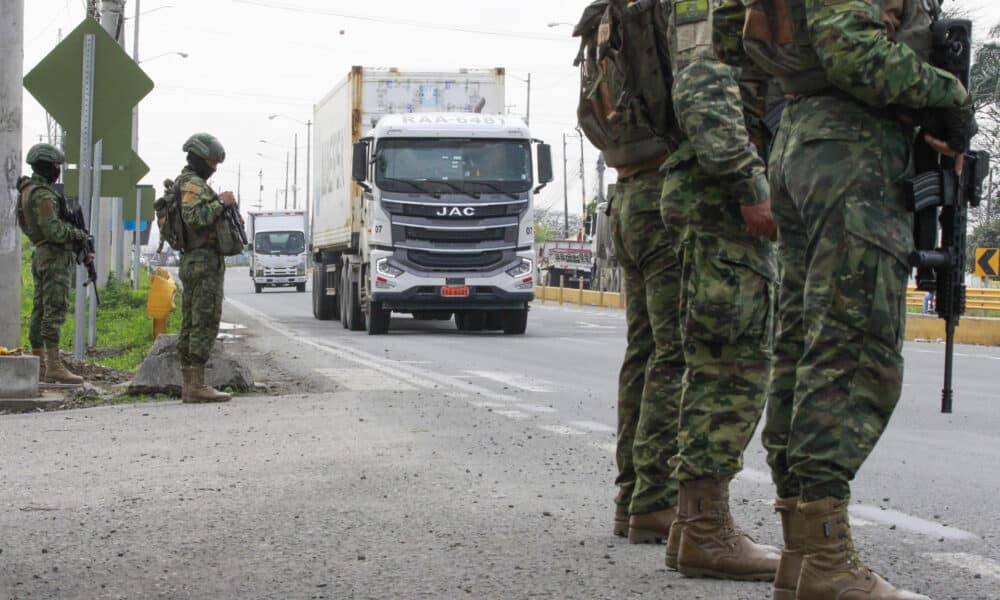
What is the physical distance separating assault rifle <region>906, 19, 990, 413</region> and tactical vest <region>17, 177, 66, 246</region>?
1039 centimetres

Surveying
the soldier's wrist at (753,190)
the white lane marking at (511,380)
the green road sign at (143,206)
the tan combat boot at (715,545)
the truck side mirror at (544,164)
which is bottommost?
the white lane marking at (511,380)

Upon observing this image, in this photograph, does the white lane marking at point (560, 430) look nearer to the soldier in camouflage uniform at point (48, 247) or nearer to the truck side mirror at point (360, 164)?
the soldier in camouflage uniform at point (48, 247)

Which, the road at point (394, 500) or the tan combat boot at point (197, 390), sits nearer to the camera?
the road at point (394, 500)

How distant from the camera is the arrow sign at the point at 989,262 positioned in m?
25.2

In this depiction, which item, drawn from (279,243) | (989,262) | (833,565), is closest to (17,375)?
(833,565)

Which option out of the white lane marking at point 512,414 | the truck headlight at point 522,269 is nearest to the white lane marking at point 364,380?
the white lane marking at point 512,414

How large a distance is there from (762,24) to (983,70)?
4949 centimetres

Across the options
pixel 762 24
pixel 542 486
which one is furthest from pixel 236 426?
pixel 762 24

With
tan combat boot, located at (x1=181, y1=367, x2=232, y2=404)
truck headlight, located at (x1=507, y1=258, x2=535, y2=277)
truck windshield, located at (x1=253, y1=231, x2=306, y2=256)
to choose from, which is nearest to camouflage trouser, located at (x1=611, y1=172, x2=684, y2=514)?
tan combat boot, located at (x1=181, y1=367, x2=232, y2=404)

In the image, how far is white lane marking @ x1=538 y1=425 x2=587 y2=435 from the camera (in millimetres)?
9375

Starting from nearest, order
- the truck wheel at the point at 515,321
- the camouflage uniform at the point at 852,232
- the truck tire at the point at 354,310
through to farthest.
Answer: the camouflage uniform at the point at 852,232
the truck wheel at the point at 515,321
the truck tire at the point at 354,310

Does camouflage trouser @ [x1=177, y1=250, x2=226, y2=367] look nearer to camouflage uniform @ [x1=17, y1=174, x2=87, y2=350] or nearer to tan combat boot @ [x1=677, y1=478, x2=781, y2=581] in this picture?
camouflage uniform @ [x1=17, y1=174, x2=87, y2=350]

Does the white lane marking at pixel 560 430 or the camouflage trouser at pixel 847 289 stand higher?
the camouflage trouser at pixel 847 289

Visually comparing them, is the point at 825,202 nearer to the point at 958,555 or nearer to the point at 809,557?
the point at 809,557
